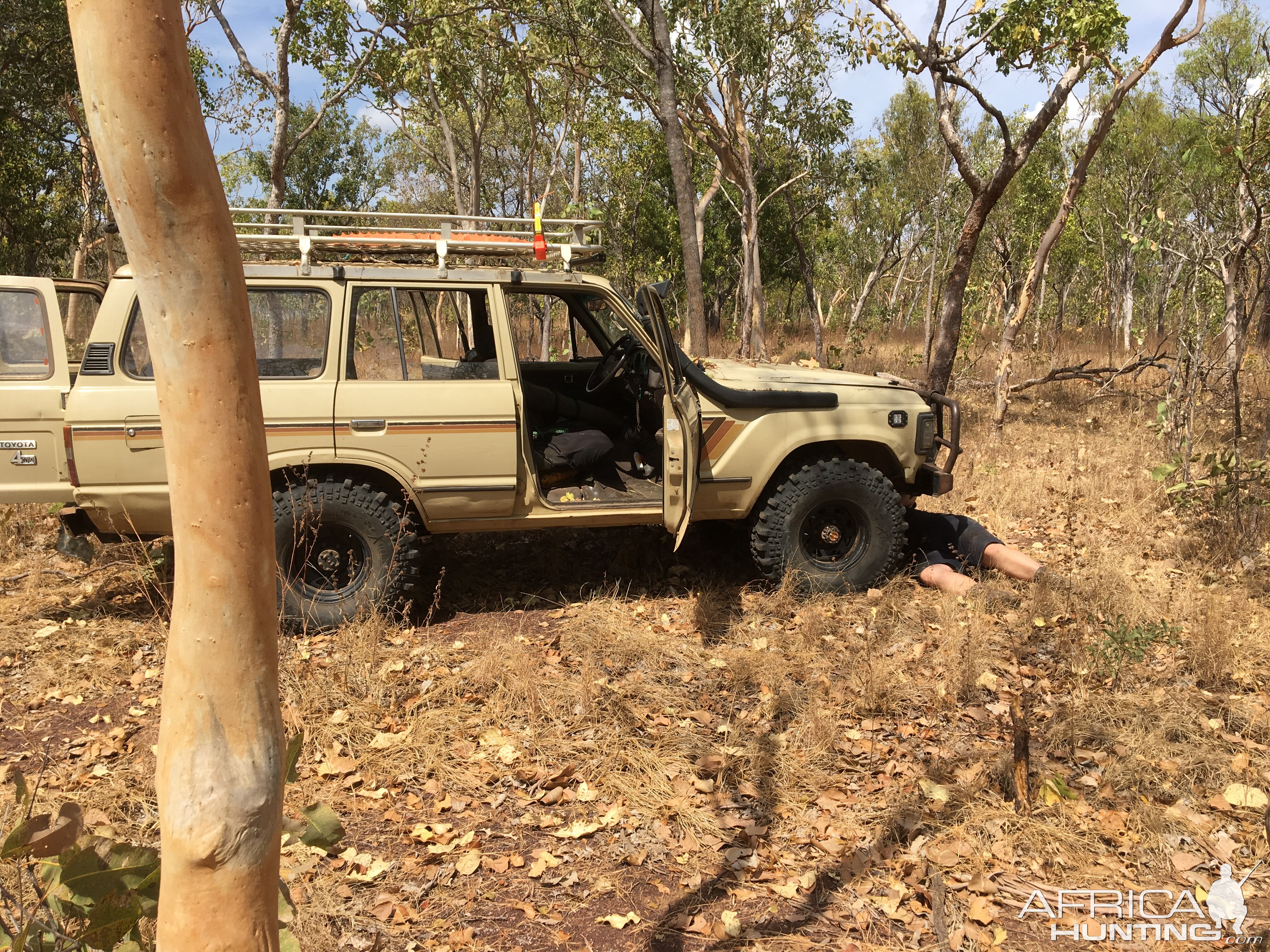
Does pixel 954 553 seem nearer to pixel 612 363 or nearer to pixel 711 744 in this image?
pixel 612 363

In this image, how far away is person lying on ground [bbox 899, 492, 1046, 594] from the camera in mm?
5605

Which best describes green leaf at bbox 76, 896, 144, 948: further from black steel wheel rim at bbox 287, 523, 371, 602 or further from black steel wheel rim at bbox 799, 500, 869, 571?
black steel wheel rim at bbox 799, 500, 869, 571

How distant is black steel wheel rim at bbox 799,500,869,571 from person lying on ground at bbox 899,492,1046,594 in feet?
1.07

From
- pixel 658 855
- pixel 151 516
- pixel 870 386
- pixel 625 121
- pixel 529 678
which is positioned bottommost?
pixel 658 855

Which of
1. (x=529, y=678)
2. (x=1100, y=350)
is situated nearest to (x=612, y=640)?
(x=529, y=678)

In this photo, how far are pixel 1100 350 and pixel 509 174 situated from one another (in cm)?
1604

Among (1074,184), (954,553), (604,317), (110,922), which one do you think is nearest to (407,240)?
(604,317)

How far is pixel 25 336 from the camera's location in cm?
475

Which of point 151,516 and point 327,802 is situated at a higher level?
point 151,516

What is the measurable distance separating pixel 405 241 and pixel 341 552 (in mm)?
1764

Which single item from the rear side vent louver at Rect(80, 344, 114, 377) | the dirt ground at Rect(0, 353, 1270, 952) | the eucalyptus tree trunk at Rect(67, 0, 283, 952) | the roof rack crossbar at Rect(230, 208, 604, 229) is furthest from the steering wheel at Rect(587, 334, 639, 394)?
the eucalyptus tree trunk at Rect(67, 0, 283, 952)

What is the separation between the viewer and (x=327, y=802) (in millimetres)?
3502

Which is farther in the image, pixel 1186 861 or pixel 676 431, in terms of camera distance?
pixel 676 431

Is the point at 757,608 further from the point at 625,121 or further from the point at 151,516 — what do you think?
the point at 625,121
